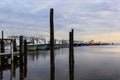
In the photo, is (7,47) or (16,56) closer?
(16,56)

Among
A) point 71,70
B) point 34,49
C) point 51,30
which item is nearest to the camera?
point 51,30

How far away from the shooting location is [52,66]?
18438mm

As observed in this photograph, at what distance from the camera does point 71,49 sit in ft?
70.4

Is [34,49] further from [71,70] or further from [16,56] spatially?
[71,70]

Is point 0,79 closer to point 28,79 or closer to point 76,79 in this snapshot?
point 28,79

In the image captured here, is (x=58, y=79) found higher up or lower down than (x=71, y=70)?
lower down

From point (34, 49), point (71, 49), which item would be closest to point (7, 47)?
point (34, 49)

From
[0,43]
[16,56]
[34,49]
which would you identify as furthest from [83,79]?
[34,49]

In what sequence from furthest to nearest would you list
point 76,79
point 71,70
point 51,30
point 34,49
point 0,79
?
point 34,49, point 76,79, point 0,79, point 71,70, point 51,30

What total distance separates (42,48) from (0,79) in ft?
209

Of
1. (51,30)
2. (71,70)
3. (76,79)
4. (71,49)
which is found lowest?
(76,79)

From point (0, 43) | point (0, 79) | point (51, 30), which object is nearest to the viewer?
point (51, 30)

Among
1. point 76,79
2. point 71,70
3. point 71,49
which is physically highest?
point 71,49

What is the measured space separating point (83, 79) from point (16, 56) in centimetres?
884
